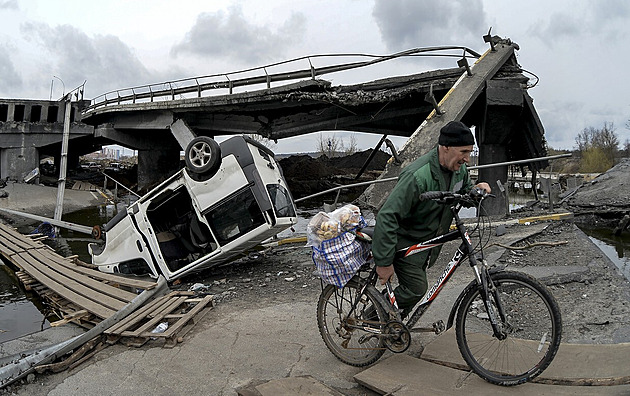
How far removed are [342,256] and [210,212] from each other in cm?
439

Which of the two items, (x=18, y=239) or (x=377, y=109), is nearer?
(x=18, y=239)

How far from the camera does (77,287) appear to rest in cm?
765

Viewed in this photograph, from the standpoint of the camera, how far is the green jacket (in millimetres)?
3500

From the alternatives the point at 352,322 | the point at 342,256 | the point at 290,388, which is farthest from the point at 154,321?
the point at 342,256

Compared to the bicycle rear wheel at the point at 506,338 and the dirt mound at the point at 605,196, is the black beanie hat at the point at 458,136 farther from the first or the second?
the dirt mound at the point at 605,196

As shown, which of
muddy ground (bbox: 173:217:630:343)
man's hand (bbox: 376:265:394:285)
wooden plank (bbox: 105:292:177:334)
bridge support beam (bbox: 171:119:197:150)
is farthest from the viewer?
bridge support beam (bbox: 171:119:197:150)

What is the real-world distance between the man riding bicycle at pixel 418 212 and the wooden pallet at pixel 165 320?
2.57m

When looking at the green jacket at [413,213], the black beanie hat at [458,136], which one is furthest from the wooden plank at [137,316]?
the black beanie hat at [458,136]

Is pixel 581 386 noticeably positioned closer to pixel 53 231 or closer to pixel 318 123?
pixel 53 231

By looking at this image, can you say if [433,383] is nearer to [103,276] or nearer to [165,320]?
[165,320]

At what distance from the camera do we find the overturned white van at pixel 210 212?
7531 mm

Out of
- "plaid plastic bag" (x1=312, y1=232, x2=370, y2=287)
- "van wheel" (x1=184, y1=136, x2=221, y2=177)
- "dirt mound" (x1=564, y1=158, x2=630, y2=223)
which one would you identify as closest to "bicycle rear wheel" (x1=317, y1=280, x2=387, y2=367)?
"plaid plastic bag" (x1=312, y1=232, x2=370, y2=287)

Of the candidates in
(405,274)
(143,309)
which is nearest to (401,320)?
(405,274)

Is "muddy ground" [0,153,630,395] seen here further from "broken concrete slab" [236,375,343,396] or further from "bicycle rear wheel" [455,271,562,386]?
"bicycle rear wheel" [455,271,562,386]
